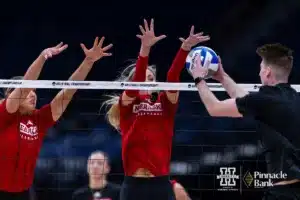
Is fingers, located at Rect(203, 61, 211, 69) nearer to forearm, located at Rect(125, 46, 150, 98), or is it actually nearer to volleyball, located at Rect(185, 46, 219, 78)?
volleyball, located at Rect(185, 46, 219, 78)

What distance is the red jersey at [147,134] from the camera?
5406 millimetres

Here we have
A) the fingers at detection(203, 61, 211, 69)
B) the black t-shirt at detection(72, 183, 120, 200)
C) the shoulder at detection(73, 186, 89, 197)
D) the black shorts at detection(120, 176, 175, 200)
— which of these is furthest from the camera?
the shoulder at detection(73, 186, 89, 197)

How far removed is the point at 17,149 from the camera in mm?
5453

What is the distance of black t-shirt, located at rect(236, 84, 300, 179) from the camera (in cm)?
382

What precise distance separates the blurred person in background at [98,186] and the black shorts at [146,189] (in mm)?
974

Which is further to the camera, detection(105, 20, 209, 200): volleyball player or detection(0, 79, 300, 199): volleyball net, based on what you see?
detection(0, 79, 300, 199): volleyball net

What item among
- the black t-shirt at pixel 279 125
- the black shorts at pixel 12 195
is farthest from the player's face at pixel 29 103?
the black t-shirt at pixel 279 125

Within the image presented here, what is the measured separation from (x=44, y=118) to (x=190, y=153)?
2231mm

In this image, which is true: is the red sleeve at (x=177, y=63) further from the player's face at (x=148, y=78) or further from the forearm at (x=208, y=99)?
the forearm at (x=208, y=99)

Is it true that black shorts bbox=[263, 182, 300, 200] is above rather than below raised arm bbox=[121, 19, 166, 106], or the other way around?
below

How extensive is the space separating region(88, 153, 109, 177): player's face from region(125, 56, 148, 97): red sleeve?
50.2 inches

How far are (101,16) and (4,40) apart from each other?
1.21 meters

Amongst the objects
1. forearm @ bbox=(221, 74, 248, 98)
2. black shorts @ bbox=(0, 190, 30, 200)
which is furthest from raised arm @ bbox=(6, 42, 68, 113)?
forearm @ bbox=(221, 74, 248, 98)

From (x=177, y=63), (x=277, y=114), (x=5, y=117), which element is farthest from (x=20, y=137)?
(x=277, y=114)
